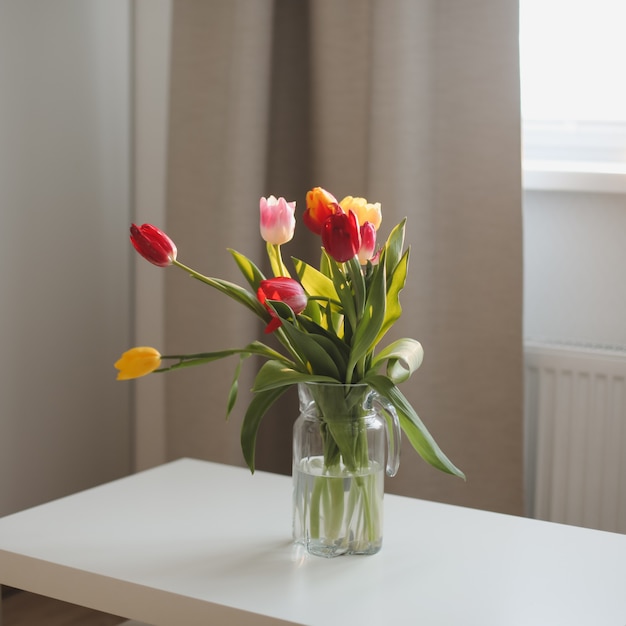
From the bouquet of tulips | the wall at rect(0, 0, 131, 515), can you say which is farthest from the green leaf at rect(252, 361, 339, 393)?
the wall at rect(0, 0, 131, 515)

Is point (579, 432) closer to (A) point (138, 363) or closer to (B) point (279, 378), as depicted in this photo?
(B) point (279, 378)

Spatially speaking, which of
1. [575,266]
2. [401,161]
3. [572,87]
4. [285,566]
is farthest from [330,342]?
[572,87]

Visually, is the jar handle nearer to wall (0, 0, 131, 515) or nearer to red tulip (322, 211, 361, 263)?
red tulip (322, 211, 361, 263)

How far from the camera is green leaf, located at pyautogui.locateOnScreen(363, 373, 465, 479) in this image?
968 mm

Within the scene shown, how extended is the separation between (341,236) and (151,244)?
20 centimetres

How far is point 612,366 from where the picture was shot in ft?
5.38

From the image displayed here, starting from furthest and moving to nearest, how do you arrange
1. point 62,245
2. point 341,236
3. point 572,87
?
point 62,245, point 572,87, point 341,236

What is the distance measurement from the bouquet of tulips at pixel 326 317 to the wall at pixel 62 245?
3.36ft

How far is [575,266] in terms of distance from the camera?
1.77m

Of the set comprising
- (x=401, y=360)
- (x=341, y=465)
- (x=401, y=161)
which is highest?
(x=401, y=161)

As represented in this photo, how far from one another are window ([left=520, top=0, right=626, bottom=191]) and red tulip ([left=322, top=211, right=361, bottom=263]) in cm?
95

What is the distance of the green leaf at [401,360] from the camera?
1.00m

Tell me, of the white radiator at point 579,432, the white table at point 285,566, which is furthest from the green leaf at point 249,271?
the white radiator at point 579,432

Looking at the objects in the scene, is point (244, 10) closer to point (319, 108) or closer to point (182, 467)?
point (319, 108)
